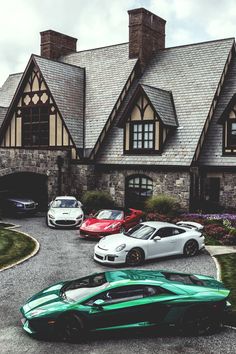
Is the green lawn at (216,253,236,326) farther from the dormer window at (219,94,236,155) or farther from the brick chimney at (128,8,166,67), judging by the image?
the brick chimney at (128,8,166,67)

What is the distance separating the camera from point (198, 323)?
9.20m

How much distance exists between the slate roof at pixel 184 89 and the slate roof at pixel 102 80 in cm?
111

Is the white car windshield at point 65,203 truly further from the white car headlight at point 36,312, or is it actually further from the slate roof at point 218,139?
the white car headlight at point 36,312

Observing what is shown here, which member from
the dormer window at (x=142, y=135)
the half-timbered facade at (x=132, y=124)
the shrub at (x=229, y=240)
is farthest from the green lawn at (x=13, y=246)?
the dormer window at (x=142, y=135)

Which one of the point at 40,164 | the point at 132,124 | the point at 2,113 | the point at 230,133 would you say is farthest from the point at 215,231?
the point at 2,113

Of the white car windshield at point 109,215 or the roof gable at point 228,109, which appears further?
the roof gable at point 228,109

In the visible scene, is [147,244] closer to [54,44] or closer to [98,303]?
[98,303]

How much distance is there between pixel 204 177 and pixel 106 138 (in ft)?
23.0

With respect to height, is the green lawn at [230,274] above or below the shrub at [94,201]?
below

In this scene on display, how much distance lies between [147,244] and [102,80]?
17.9 metres

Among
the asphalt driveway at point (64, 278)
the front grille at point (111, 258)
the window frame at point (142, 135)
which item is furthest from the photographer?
the window frame at point (142, 135)

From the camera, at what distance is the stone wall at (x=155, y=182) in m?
24.0

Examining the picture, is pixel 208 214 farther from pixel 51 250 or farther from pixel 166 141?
pixel 51 250

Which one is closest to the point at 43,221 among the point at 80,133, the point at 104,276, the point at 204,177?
the point at 80,133
